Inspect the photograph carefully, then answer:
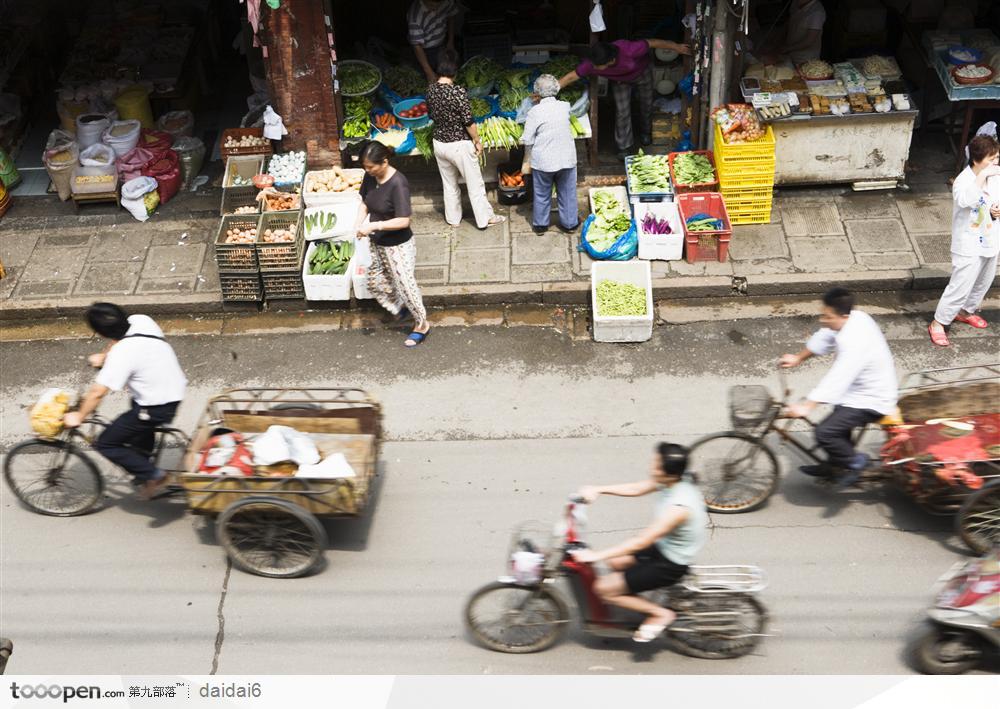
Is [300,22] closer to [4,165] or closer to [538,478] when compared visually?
[4,165]

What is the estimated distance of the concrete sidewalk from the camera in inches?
427

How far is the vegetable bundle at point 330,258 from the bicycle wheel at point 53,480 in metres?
3.29

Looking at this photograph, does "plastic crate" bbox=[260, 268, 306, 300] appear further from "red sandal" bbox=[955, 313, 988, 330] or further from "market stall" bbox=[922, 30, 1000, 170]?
"market stall" bbox=[922, 30, 1000, 170]

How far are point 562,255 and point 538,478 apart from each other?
3.32 meters

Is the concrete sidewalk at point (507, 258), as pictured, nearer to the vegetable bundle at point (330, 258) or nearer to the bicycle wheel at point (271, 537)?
the vegetable bundle at point (330, 258)

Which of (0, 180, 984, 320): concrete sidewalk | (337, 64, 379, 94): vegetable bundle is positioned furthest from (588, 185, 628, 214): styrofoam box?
(337, 64, 379, 94): vegetable bundle

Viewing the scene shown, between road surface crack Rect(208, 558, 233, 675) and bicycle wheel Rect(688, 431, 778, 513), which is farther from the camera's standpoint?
bicycle wheel Rect(688, 431, 778, 513)

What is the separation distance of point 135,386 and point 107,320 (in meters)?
0.57

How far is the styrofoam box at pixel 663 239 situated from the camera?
433 inches

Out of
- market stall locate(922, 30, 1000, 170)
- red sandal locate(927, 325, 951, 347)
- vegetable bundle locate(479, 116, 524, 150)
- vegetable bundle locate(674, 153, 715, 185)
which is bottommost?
red sandal locate(927, 325, 951, 347)

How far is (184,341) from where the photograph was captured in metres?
10.7

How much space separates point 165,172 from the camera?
41.2 ft

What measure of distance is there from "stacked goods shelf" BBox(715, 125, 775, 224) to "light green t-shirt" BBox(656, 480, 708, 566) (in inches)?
222

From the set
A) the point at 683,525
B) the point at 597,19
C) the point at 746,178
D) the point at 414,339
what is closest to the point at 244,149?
the point at 414,339
